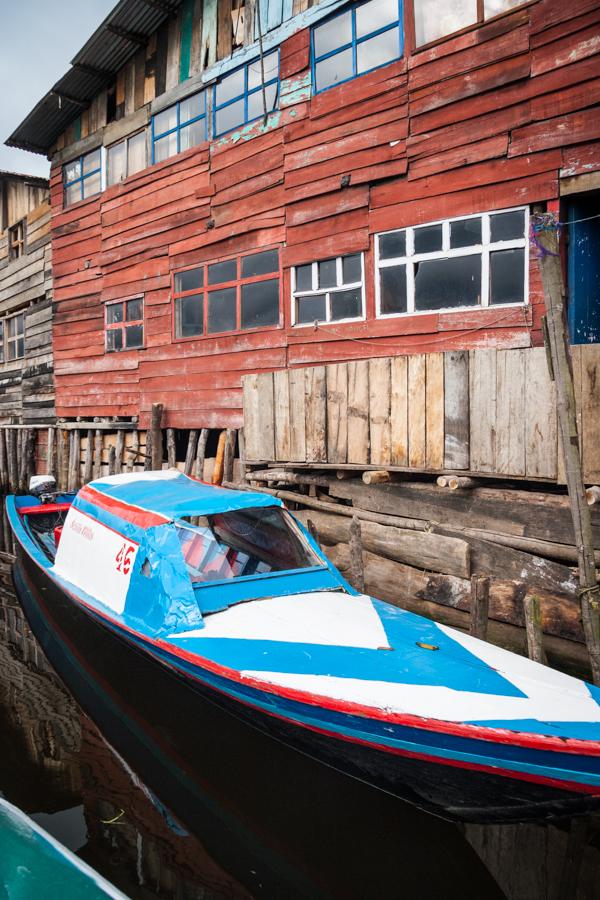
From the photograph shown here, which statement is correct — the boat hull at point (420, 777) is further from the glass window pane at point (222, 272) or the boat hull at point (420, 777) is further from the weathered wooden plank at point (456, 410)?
the glass window pane at point (222, 272)

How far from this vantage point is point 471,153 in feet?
27.8

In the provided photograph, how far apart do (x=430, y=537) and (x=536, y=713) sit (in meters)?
3.22

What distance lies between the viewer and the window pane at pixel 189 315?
12.3 m

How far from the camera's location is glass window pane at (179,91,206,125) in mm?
11969

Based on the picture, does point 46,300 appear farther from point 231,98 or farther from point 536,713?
point 536,713

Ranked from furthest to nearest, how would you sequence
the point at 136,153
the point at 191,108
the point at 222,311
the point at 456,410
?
the point at 136,153 < the point at 191,108 < the point at 222,311 < the point at 456,410

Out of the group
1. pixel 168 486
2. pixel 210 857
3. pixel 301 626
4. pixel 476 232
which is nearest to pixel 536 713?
pixel 301 626

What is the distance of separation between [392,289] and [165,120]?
6.84 m

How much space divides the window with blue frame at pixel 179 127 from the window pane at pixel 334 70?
280 centimetres

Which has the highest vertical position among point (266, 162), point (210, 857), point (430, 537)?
point (266, 162)

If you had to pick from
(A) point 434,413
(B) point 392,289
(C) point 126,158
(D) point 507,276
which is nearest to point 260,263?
(B) point 392,289

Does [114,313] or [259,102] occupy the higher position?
[259,102]

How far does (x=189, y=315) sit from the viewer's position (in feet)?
41.2

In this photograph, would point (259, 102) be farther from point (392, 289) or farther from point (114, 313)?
point (114, 313)
